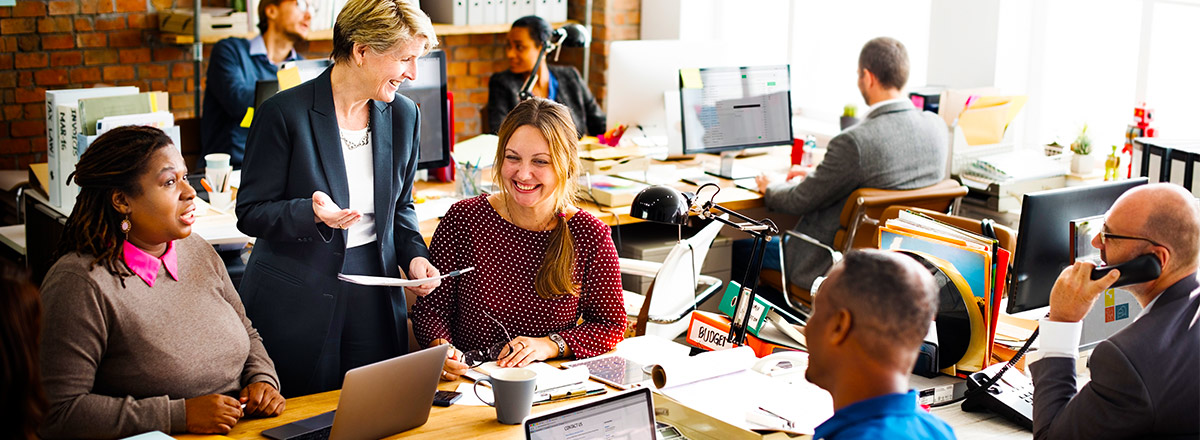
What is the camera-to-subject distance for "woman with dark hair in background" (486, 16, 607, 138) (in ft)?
17.1

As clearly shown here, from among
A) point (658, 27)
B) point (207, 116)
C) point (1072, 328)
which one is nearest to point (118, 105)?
point (207, 116)

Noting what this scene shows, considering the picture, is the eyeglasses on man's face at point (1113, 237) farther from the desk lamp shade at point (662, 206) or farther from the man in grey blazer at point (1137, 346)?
the desk lamp shade at point (662, 206)

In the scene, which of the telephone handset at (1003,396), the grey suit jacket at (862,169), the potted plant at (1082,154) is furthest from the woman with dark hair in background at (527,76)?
the telephone handset at (1003,396)

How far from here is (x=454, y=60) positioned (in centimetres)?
690

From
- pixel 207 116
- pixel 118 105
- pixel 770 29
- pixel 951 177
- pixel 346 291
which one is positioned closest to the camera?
pixel 346 291

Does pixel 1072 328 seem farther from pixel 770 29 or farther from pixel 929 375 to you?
pixel 770 29

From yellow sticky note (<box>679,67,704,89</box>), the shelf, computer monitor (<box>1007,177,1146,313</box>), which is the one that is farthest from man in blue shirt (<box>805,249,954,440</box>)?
the shelf

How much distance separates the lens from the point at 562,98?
541 centimetres

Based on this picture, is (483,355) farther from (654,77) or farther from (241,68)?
(241,68)

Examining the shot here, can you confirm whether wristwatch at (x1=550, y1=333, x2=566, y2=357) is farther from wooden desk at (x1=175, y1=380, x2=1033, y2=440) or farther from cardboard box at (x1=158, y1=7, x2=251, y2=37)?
cardboard box at (x1=158, y1=7, x2=251, y2=37)

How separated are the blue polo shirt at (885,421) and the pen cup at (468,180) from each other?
2.81 m

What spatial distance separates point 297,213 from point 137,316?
474 millimetres

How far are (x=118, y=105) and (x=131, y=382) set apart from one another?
6.52 ft

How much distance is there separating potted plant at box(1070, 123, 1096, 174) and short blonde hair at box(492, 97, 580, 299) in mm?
2544
